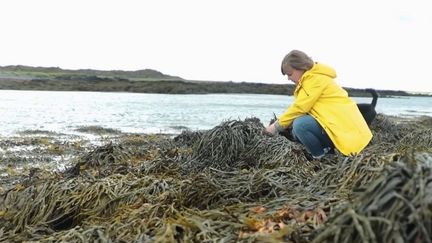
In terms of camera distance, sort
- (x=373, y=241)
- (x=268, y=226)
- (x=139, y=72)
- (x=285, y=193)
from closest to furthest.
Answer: (x=373, y=241) < (x=268, y=226) < (x=285, y=193) < (x=139, y=72)

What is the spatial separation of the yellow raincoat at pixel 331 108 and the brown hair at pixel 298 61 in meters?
0.05

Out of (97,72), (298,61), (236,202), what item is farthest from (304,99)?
(97,72)

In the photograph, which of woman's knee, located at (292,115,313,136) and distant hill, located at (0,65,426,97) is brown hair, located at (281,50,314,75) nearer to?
woman's knee, located at (292,115,313,136)

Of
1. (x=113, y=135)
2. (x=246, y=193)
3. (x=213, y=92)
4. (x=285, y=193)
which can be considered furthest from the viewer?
(x=213, y=92)

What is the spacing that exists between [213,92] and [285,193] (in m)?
61.6

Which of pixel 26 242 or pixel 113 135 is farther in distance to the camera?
pixel 113 135

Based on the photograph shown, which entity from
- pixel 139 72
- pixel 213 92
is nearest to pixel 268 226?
pixel 213 92

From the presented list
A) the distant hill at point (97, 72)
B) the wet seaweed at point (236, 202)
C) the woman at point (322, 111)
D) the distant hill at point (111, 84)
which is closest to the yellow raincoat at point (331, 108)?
the woman at point (322, 111)

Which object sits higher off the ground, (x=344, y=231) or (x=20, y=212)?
(x=344, y=231)

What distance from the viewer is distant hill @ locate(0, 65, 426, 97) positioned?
4988 cm

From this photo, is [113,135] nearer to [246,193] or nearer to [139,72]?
[246,193]

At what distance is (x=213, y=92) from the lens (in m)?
64.6

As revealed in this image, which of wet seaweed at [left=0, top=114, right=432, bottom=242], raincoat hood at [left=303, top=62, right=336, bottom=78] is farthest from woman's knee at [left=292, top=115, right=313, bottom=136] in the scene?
raincoat hood at [left=303, top=62, right=336, bottom=78]

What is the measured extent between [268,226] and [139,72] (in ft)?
253
